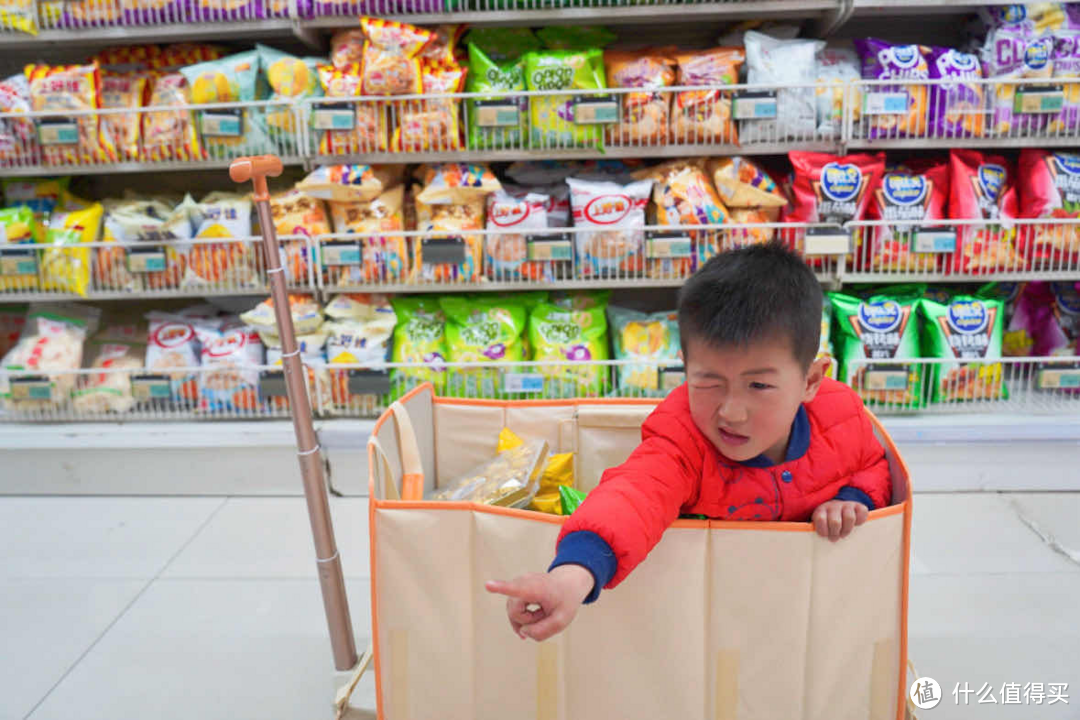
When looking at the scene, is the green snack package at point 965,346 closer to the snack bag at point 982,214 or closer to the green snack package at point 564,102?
the snack bag at point 982,214

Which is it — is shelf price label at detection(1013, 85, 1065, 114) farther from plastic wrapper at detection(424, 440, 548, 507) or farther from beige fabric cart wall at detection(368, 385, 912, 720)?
plastic wrapper at detection(424, 440, 548, 507)

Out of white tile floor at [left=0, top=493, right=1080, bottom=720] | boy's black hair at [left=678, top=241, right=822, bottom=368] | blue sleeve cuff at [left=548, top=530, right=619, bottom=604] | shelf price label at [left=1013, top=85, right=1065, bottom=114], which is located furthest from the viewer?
shelf price label at [left=1013, top=85, right=1065, bottom=114]

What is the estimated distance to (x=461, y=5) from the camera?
2.50 meters

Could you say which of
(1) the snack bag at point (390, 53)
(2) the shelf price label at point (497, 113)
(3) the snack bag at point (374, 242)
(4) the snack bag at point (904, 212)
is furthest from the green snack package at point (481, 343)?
(4) the snack bag at point (904, 212)

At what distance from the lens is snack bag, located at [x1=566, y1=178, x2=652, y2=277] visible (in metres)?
2.57

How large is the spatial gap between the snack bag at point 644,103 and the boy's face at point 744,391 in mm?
1576

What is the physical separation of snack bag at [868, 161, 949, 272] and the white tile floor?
723 millimetres

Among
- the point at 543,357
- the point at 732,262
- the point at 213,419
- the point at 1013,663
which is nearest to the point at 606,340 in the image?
the point at 543,357

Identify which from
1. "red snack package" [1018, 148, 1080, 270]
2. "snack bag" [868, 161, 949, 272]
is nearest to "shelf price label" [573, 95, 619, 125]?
"snack bag" [868, 161, 949, 272]

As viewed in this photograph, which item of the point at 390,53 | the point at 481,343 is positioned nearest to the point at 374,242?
the point at 481,343

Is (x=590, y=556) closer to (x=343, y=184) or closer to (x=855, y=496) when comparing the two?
(x=855, y=496)

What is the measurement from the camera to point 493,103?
2521mm

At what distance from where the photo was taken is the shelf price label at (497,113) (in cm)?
251

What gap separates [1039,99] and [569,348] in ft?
5.15
